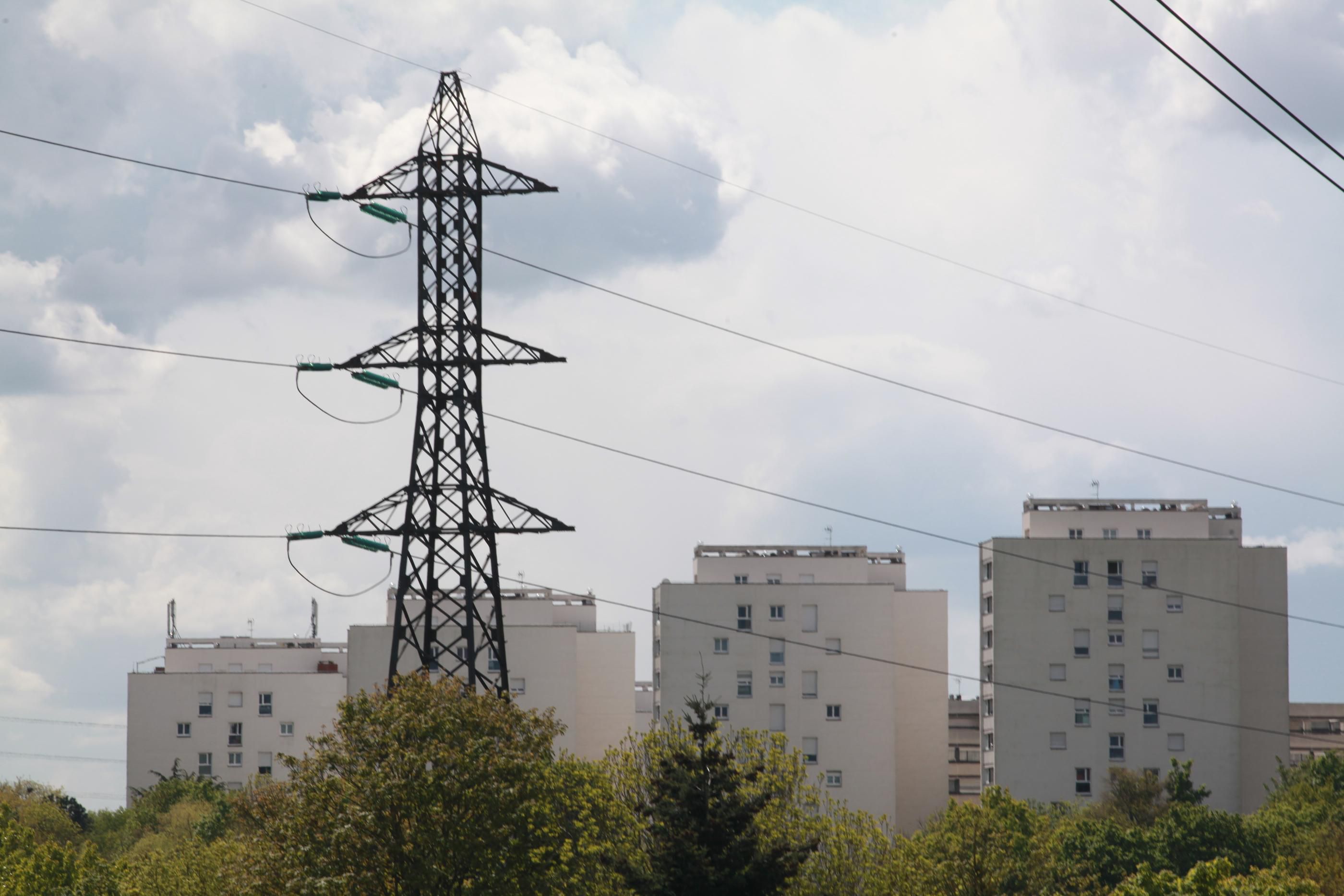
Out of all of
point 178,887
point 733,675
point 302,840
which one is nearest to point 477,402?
point 302,840

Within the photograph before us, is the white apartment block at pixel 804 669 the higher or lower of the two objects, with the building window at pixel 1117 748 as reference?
higher

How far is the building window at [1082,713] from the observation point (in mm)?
107125

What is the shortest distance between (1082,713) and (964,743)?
35817mm

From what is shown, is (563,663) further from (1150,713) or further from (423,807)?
(423,807)

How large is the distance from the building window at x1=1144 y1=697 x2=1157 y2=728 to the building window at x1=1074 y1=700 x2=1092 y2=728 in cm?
348

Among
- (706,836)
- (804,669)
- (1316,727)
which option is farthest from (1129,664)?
(706,836)

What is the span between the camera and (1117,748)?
106875mm

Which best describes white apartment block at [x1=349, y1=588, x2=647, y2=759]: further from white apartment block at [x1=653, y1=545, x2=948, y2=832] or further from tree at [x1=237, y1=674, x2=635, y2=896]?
tree at [x1=237, y1=674, x2=635, y2=896]

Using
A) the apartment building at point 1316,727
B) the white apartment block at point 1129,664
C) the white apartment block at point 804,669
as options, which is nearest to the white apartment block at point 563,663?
the white apartment block at point 804,669

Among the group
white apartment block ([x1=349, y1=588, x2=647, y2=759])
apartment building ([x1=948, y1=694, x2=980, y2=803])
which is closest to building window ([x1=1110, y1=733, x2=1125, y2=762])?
apartment building ([x1=948, y1=694, x2=980, y2=803])

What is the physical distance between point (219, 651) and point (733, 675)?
60.2 metres

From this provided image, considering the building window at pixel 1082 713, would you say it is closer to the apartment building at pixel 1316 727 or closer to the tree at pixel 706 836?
the apartment building at pixel 1316 727

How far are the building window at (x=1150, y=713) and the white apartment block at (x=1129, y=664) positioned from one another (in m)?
0.07

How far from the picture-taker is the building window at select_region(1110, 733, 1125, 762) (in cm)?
10662
